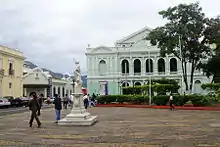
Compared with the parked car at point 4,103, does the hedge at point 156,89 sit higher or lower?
higher

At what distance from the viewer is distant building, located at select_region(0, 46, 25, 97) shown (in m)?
53.5

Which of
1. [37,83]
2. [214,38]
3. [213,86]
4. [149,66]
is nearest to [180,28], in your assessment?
[214,38]

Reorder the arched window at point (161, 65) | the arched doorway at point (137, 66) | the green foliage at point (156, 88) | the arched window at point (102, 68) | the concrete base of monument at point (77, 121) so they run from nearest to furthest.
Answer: the concrete base of monument at point (77, 121), the green foliage at point (156, 88), the arched window at point (161, 65), the arched window at point (102, 68), the arched doorway at point (137, 66)

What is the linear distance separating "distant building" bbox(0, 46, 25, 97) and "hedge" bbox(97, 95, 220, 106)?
16343 millimetres

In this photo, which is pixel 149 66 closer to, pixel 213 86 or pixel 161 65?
pixel 161 65

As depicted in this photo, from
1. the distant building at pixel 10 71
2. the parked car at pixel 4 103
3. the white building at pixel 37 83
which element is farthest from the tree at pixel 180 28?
the white building at pixel 37 83

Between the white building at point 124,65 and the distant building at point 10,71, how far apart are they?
1553 cm

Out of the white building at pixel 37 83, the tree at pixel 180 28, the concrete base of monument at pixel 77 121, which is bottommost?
the concrete base of monument at pixel 77 121

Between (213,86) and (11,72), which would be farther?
(11,72)

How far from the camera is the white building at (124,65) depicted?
7188 centimetres

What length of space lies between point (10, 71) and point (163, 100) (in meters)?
27.4

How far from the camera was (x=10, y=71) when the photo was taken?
2213 inches

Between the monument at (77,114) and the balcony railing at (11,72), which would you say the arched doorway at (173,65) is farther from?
the monument at (77,114)

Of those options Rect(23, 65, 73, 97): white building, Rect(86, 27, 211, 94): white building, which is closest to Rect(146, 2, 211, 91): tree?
Rect(86, 27, 211, 94): white building
